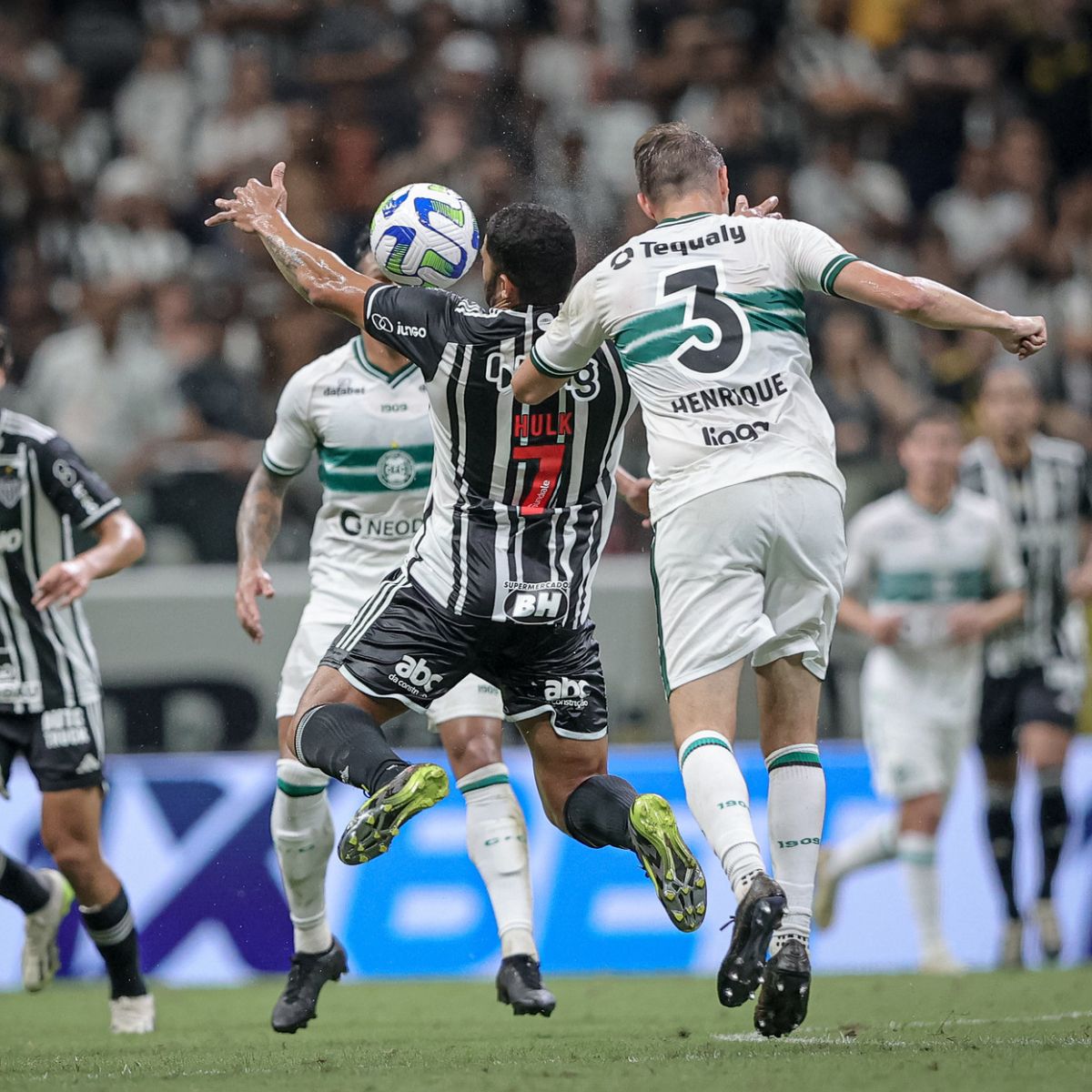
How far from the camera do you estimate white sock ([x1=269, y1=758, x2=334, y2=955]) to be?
21.7 ft

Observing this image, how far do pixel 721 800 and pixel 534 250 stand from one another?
171cm

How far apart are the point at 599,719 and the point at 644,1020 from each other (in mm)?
1567

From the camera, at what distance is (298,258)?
5.82 m

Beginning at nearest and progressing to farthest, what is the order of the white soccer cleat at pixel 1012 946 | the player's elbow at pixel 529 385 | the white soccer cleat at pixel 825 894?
the player's elbow at pixel 529 385, the white soccer cleat at pixel 1012 946, the white soccer cleat at pixel 825 894

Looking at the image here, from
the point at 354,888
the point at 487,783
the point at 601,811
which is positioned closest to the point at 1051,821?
the point at 354,888

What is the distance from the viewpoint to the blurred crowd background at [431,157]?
34.8 ft

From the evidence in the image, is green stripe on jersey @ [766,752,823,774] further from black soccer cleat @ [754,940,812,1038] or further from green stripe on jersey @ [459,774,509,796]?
green stripe on jersey @ [459,774,509,796]

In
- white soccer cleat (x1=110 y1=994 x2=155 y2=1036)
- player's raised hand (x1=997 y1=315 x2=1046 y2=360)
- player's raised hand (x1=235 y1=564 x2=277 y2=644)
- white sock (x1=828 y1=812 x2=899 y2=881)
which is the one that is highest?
player's raised hand (x1=997 y1=315 x2=1046 y2=360)

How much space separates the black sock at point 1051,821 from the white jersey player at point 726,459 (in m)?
4.16

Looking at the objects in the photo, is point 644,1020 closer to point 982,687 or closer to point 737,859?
point 737,859

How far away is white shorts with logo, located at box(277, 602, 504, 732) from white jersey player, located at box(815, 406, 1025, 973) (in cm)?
314

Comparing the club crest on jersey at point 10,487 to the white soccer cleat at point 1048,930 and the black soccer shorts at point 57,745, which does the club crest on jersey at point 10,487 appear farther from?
the white soccer cleat at point 1048,930

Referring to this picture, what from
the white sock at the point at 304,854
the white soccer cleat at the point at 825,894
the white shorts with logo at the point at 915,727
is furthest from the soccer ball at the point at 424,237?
the white soccer cleat at the point at 825,894

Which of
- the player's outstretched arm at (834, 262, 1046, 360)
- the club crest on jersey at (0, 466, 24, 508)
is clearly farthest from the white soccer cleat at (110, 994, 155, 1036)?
the player's outstretched arm at (834, 262, 1046, 360)
